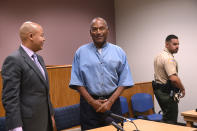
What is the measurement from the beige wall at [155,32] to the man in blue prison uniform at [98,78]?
3412mm

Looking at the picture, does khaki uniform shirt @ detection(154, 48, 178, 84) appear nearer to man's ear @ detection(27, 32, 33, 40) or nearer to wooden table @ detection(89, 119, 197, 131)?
wooden table @ detection(89, 119, 197, 131)

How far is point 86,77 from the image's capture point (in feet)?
7.93

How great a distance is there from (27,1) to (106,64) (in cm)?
391

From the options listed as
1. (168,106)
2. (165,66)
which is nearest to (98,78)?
(165,66)

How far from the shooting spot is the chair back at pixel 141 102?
456 centimetres

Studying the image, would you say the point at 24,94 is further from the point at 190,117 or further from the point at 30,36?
the point at 190,117

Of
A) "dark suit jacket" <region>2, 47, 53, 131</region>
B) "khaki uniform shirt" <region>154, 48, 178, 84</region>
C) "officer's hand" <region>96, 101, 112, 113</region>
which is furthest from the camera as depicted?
"khaki uniform shirt" <region>154, 48, 178, 84</region>

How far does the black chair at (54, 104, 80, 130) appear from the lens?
267cm

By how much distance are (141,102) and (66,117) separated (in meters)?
2.15

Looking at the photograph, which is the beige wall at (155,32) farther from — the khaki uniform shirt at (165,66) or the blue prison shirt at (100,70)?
the blue prison shirt at (100,70)

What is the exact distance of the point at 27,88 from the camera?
202cm

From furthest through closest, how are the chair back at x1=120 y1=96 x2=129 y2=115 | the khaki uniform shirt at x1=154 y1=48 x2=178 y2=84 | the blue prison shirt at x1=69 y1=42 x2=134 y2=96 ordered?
the chair back at x1=120 y1=96 x2=129 y2=115 < the khaki uniform shirt at x1=154 y1=48 x2=178 y2=84 < the blue prison shirt at x1=69 y1=42 x2=134 y2=96

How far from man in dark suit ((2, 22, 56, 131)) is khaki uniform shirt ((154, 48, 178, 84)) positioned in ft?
7.20

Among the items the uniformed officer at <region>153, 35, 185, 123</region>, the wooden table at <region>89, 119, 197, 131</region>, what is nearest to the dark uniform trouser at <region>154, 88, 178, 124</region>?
the uniformed officer at <region>153, 35, 185, 123</region>
